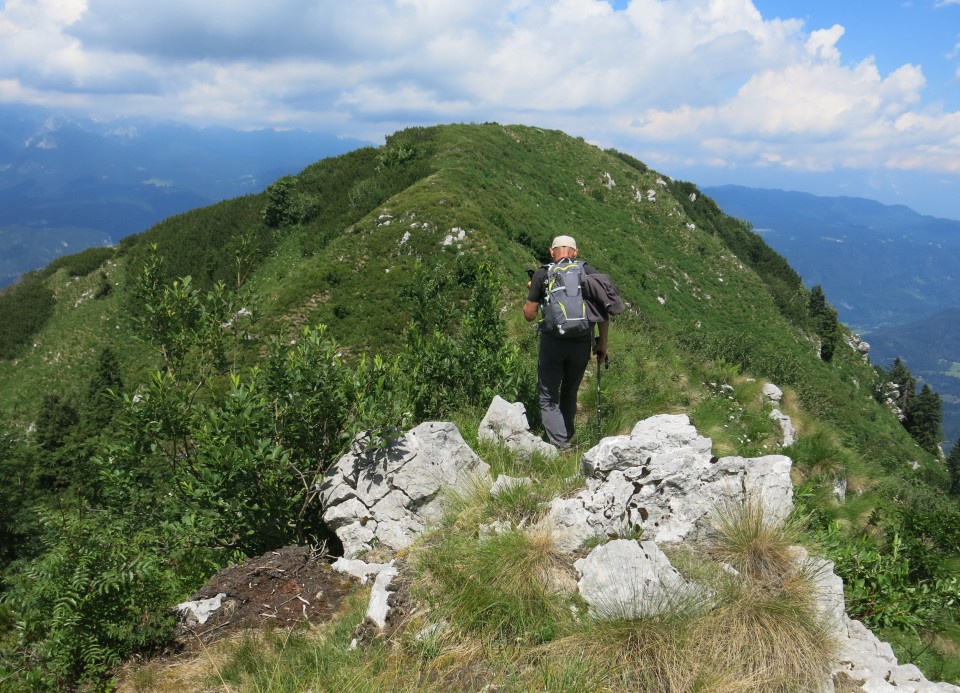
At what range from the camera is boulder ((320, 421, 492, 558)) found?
212 inches

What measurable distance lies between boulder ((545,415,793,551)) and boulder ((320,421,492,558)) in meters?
1.23

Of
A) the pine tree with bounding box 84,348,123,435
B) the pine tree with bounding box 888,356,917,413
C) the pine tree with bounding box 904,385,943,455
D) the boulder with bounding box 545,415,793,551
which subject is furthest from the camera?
the pine tree with bounding box 888,356,917,413

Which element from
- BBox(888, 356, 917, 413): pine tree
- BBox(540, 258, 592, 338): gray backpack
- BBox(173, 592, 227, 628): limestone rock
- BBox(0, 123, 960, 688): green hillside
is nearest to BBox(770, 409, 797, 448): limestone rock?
BBox(0, 123, 960, 688): green hillside

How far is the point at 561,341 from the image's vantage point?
6.31 meters

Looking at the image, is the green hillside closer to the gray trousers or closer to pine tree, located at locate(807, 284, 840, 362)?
the gray trousers

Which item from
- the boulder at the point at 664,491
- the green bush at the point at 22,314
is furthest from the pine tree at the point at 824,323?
the green bush at the point at 22,314

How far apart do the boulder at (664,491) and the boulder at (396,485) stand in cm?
123

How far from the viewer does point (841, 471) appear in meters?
7.43

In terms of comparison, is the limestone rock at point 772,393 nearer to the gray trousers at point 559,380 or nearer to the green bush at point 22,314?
the gray trousers at point 559,380

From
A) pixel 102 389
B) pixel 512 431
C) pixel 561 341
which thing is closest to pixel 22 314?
pixel 102 389

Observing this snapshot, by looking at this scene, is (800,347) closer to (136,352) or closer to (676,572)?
(676,572)

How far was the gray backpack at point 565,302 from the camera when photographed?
5.89 m

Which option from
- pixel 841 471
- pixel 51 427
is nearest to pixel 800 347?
pixel 841 471

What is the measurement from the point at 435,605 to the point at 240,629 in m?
1.79
